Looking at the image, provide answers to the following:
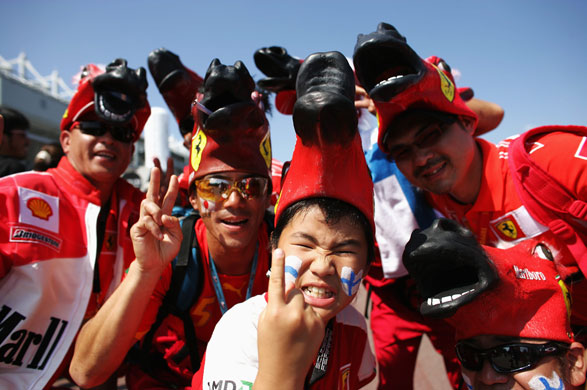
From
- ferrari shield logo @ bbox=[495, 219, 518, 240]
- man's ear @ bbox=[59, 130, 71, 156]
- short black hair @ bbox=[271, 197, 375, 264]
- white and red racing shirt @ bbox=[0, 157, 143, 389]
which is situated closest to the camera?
short black hair @ bbox=[271, 197, 375, 264]

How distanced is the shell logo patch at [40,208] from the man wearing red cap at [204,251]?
33.5 inches

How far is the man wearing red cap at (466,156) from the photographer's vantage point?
72.0 inches

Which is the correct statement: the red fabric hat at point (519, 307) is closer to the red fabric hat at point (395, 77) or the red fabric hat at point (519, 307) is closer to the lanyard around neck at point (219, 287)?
the red fabric hat at point (395, 77)

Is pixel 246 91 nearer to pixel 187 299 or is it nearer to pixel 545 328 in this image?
pixel 187 299

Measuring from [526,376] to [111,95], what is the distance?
275 centimetres

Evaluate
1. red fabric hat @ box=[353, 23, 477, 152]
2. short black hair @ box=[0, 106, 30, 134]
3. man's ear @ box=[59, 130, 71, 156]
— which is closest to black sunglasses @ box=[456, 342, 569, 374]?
red fabric hat @ box=[353, 23, 477, 152]

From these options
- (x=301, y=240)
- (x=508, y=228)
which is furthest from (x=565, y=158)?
(x=301, y=240)

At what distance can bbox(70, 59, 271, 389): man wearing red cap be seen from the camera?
1.78 meters

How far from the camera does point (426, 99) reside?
1985mm

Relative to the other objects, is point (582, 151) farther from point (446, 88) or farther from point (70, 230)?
point (70, 230)

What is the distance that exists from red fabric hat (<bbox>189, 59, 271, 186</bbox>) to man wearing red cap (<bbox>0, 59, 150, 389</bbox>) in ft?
2.55

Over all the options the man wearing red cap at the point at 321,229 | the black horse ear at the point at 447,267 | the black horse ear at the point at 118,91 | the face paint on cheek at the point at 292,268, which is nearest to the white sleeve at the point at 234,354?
the man wearing red cap at the point at 321,229

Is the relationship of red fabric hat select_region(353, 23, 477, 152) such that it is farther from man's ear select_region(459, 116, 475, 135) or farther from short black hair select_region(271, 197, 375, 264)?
short black hair select_region(271, 197, 375, 264)

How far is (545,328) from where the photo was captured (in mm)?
1466
